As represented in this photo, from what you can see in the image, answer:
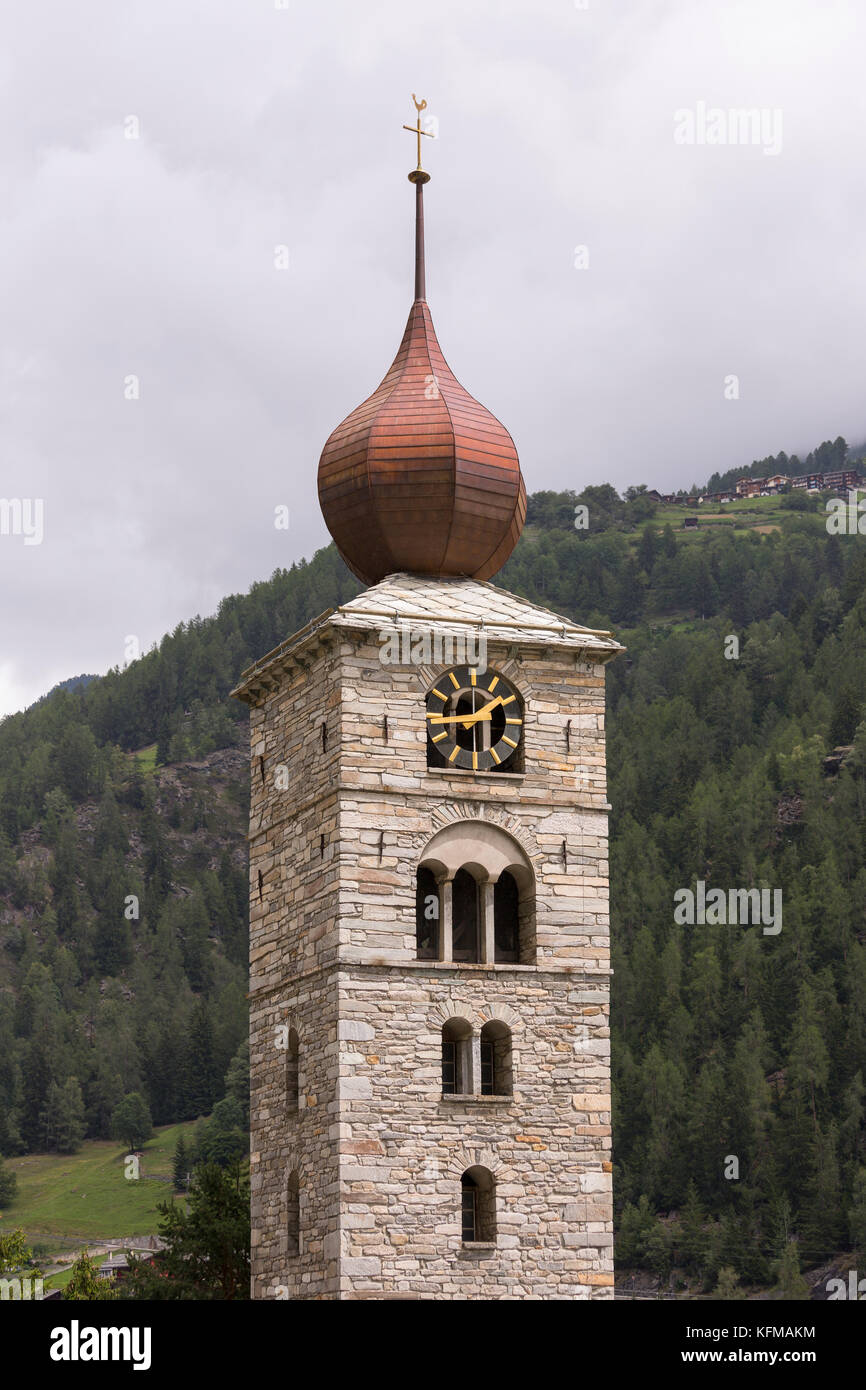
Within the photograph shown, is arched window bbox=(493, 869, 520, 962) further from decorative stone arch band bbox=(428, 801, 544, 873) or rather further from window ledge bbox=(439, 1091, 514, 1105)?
window ledge bbox=(439, 1091, 514, 1105)

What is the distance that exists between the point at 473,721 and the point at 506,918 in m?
3.61

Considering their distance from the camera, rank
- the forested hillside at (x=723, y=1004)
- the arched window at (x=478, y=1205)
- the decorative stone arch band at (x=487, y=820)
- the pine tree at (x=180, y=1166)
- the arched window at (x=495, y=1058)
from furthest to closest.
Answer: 1. the pine tree at (x=180, y=1166)
2. the forested hillside at (x=723, y=1004)
3. the decorative stone arch band at (x=487, y=820)
4. the arched window at (x=495, y=1058)
5. the arched window at (x=478, y=1205)

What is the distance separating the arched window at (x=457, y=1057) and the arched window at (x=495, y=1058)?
431 mm

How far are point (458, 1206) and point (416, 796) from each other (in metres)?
7.08

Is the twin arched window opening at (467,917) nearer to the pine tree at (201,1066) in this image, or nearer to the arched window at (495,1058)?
the arched window at (495,1058)

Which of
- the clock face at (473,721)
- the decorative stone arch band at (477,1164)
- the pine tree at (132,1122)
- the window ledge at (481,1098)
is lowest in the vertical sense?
the decorative stone arch band at (477,1164)

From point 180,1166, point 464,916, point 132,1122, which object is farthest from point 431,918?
point 132,1122

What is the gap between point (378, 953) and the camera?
3953 cm

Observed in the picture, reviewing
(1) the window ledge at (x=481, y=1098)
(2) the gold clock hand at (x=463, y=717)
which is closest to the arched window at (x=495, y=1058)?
(1) the window ledge at (x=481, y=1098)

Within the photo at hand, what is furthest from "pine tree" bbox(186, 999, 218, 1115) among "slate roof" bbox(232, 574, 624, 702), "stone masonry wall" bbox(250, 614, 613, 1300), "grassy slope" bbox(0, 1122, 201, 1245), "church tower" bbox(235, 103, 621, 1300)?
"slate roof" bbox(232, 574, 624, 702)

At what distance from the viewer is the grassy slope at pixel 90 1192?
533 ft
